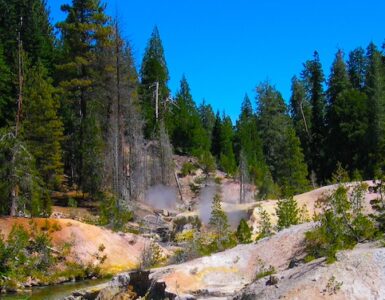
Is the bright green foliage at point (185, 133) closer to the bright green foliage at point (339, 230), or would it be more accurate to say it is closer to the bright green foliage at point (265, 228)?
the bright green foliage at point (265, 228)

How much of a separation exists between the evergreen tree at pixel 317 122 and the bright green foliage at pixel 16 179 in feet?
135

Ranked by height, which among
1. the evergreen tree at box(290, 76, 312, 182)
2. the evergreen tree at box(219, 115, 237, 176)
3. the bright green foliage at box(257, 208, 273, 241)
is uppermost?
the evergreen tree at box(290, 76, 312, 182)

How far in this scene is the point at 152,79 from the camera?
71562 mm

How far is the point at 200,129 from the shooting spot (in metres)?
72.8

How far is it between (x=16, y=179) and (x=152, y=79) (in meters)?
44.2

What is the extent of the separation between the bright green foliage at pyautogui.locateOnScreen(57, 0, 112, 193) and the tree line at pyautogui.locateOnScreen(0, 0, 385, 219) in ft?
0.31

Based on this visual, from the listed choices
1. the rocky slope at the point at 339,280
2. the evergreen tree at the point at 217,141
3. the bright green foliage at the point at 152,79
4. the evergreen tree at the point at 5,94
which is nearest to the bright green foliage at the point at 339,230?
the rocky slope at the point at 339,280

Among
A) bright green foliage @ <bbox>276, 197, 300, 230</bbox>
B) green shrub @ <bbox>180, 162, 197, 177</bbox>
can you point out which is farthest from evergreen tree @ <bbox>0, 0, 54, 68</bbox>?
bright green foliage @ <bbox>276, 197, 300, 230</bbox>

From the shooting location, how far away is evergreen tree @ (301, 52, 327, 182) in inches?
2685

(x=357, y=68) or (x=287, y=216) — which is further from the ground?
(x=357, y=68)

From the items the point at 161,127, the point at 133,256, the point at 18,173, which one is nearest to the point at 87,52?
the point at 161,127

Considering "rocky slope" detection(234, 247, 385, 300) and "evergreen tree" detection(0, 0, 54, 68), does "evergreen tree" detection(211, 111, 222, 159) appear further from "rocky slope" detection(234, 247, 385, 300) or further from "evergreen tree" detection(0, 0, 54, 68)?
"rocky slope" detection(234, 247, 385, 300)

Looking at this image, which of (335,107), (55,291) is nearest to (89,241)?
(55,291)

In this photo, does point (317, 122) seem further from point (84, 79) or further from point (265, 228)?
point (265, 228)
